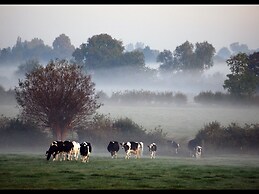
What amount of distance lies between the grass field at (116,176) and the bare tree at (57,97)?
955cm

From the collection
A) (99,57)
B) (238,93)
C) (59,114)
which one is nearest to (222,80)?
(238,93)

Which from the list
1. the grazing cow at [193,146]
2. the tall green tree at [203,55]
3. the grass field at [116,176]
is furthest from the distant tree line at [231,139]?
the grass field at [116,176]

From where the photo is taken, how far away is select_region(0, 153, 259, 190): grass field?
14.9m

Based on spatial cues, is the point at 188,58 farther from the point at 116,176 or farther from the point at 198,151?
the point at 116,176

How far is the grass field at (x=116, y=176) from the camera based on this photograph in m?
14.9

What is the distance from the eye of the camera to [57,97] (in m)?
30.2

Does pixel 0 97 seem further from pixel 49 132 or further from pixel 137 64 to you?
pixel 137 64

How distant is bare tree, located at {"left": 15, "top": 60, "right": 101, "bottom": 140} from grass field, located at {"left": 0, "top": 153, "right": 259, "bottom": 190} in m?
9.55

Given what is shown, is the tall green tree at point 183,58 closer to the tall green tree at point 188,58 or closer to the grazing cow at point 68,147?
the tall green tree at point 188,58

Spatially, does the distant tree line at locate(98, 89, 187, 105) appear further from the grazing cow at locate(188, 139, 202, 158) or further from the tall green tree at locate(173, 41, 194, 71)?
the grazing cow at locate(188, 139, 202, 158)

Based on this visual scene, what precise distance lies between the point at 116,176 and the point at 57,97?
1419cm

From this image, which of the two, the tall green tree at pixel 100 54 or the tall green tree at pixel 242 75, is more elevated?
the tall green tree at pixel 100 54

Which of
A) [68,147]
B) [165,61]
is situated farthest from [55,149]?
[165,61]

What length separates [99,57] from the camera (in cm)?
3434
